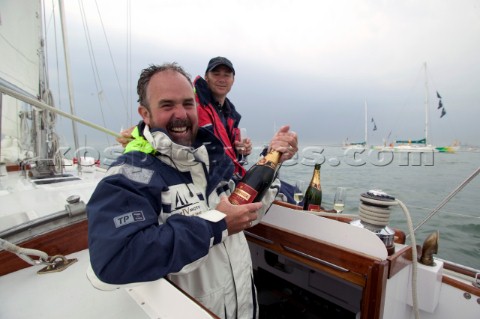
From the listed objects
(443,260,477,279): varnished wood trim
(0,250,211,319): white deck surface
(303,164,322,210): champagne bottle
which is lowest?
(443,260,477,279): varnished wood trim

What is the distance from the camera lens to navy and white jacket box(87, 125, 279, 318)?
86 centimetres

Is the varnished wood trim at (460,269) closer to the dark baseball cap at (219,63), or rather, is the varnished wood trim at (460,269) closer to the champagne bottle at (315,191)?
the champagne bottle at (315,191)

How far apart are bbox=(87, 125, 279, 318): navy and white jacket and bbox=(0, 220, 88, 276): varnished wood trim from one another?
872 millimetres

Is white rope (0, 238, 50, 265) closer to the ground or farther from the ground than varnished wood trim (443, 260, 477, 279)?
farther from the ground

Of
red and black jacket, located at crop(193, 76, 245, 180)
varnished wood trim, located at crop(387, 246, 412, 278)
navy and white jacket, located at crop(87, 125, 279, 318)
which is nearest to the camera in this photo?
navy and white jacket, located at crop(87, 125, 279, 318)

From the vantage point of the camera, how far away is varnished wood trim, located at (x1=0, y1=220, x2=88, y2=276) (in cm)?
152

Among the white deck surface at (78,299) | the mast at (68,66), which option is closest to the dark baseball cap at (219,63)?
the white deck surface at (78,299)

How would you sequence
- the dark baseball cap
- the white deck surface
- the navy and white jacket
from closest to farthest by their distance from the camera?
the navy and white jacket → the white deck surface → the dark baseball cap

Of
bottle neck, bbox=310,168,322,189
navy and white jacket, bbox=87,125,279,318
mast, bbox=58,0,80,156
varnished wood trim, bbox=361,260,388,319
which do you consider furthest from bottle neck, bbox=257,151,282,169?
mast, bbox=58,0,80,156

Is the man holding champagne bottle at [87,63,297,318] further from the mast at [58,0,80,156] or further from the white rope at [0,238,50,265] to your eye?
the mast at [58,0,80,156]

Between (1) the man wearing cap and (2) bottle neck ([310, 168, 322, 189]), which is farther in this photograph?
(1) the man wearing cap

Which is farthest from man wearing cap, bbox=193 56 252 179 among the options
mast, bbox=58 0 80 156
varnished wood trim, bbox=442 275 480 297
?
mast, bbox=58 0 80 156

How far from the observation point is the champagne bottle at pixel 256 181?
118 centimetres

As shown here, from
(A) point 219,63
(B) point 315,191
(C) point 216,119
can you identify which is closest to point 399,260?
(B) point 315,191
